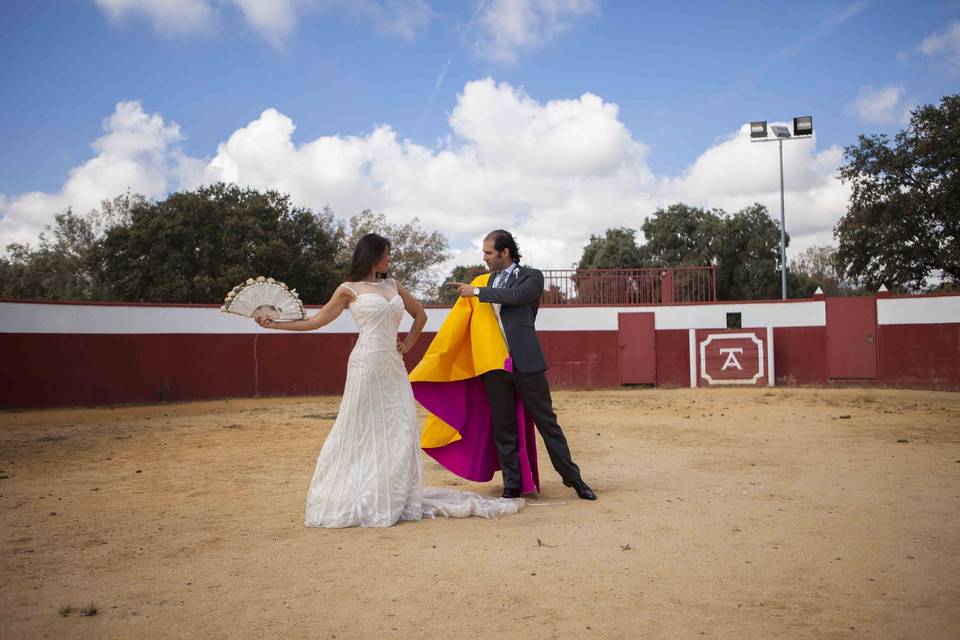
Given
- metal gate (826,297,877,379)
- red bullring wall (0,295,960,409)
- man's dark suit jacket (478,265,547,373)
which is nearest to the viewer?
man's dark suit jacket (478,265,547,373)

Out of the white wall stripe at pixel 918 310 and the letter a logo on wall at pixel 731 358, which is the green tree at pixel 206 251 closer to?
the letter a logo on wall at pixel 731 358

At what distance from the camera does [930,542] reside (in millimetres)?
3635

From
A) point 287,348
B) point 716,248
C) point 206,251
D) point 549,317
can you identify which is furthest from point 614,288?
point 716,248

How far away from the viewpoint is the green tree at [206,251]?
26531 mm

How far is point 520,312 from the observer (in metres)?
4.95

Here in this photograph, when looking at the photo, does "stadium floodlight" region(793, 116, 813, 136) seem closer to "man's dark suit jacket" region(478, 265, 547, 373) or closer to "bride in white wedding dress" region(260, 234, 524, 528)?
"man's dark suit jacket" region(478, 265, 547, 373)

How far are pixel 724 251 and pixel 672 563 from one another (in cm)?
3578

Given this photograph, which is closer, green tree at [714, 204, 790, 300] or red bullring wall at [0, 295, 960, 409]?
red bullring wall at [0, 295, 960, 409]

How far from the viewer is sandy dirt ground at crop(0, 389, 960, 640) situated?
2674mm

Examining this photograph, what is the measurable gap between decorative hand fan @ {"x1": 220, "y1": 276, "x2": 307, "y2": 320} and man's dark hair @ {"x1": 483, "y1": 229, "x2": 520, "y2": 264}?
51.4 inches

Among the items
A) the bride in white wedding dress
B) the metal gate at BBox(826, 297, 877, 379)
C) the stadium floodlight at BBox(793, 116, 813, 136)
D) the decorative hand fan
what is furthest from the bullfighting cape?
the stadium floodlight at BBox(793, 116, 813, 136)

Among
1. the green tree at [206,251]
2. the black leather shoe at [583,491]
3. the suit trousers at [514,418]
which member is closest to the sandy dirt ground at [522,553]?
the black leather shoe at [583,491]

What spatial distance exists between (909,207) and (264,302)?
24051mm

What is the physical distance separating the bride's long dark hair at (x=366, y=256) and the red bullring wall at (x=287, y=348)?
33.7ft
